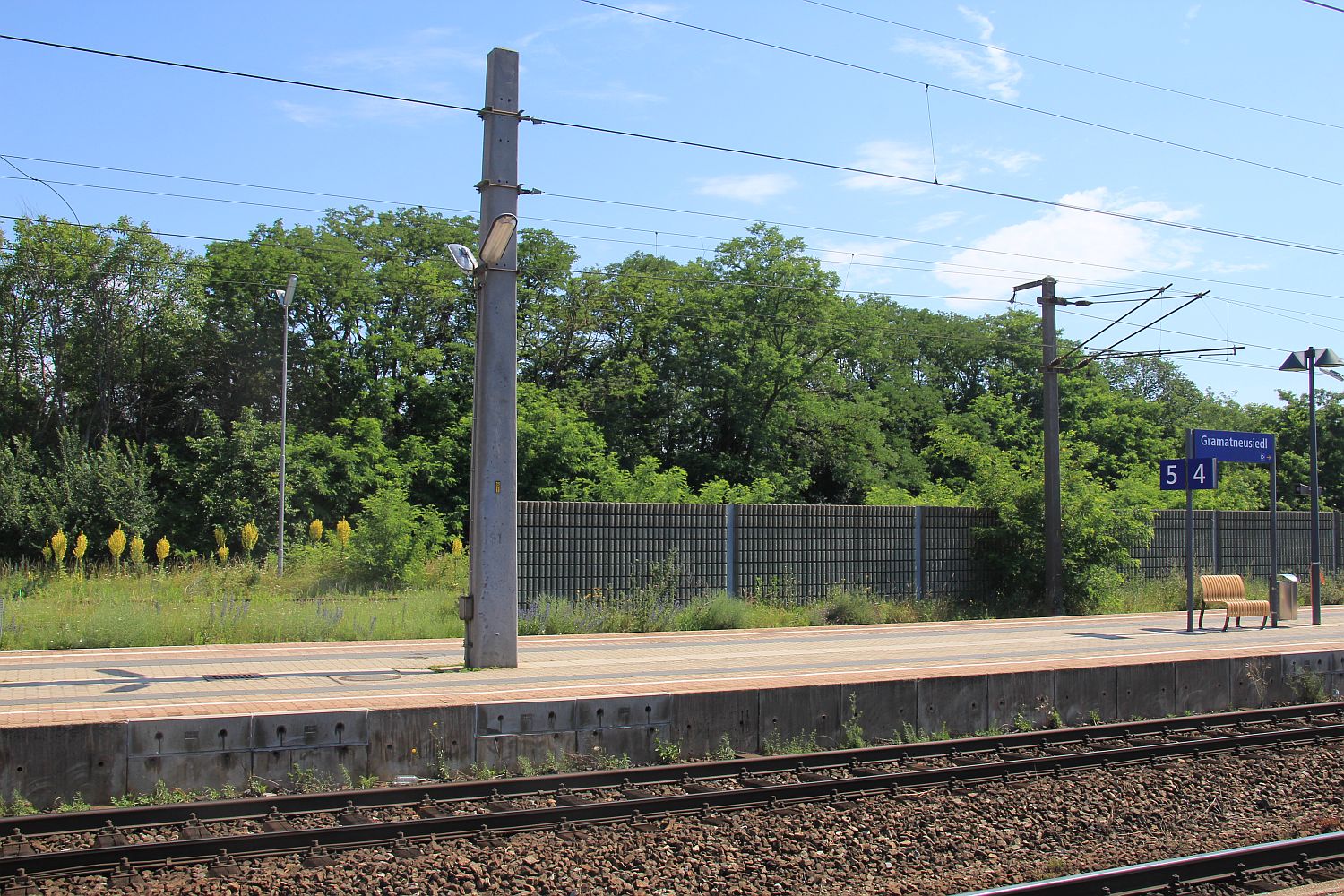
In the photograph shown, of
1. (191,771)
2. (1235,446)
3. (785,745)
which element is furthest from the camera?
(1235,446)

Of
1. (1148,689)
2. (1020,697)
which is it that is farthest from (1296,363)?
(1020,697)

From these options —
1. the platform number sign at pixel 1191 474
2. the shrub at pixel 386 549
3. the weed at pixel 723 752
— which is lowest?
the weed at pixel 723 752

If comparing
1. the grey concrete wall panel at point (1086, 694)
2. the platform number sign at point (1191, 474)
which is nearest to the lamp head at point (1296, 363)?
the platform number sign at point (1191, 474)

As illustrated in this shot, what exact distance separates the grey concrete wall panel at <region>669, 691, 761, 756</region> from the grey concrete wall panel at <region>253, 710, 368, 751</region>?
298cm

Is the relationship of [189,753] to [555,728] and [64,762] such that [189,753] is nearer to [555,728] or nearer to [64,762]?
[64,762]

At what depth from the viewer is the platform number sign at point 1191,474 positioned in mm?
20656

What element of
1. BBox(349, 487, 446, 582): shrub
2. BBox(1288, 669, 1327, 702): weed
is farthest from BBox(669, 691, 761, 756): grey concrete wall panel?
BBox(349, 487, 446, 582): shrub

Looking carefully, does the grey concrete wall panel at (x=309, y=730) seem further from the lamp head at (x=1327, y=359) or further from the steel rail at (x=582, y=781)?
the lamp head at (x=1327, y=359)

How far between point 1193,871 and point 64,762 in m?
8.04

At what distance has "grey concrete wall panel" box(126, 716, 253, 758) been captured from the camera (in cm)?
849

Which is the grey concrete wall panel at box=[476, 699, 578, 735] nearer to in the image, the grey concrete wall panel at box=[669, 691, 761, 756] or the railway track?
the railway track

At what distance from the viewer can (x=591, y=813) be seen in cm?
824

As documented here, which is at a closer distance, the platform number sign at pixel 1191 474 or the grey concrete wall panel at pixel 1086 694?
the grey concrete wall panel at pixel 1086 694

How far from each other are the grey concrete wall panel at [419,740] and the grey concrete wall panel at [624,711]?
108 centimetres
